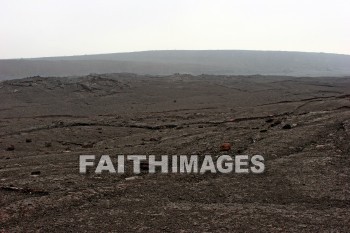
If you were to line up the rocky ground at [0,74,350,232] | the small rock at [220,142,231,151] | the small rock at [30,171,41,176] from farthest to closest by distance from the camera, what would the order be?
→ the small rock at [220,142,231,151] → the small rock at [30,171,41,176] → the rocky ground at [0,74,350,232]

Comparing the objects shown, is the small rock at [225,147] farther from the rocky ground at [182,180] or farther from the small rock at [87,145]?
the small rock at [87,145]

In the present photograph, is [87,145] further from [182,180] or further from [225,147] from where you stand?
[182,180]

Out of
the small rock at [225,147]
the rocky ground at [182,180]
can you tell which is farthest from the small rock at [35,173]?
the small rock at [225,147]

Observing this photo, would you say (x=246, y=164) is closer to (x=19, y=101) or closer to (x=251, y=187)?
(x=251, y=187)

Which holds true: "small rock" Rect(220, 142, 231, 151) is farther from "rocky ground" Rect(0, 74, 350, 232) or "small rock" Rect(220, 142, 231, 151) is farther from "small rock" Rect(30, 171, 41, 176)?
"small rock" Rect(30, 171, 41, 176)

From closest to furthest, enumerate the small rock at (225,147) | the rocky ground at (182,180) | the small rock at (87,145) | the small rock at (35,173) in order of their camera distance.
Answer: the rocky ground at (182,180) < the small rock at (35,173) < the small rock at (225,147) < the small rock at (87,145)

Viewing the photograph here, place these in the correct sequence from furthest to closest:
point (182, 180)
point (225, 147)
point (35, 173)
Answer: point (225, 147)
point (35, 173)
point (182, 180)

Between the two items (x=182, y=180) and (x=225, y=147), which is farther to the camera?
(x=225, y=147)

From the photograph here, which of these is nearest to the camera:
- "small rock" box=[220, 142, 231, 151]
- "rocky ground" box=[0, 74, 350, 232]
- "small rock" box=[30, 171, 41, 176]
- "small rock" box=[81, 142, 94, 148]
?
"rocky ground" box=[0, 74, 350, 232]

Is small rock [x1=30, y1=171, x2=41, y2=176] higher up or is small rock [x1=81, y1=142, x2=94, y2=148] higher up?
small rock [x1=30, y1=171, x2=41, y2=176]

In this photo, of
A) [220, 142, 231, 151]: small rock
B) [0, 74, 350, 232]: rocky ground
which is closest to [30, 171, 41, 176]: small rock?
[0, 74, 350, 232]: rocky ground

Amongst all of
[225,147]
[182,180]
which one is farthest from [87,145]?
[182,180]

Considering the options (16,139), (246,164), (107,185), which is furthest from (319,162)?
(16,139)

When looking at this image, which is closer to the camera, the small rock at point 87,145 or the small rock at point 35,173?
the small rock at point 35,173
